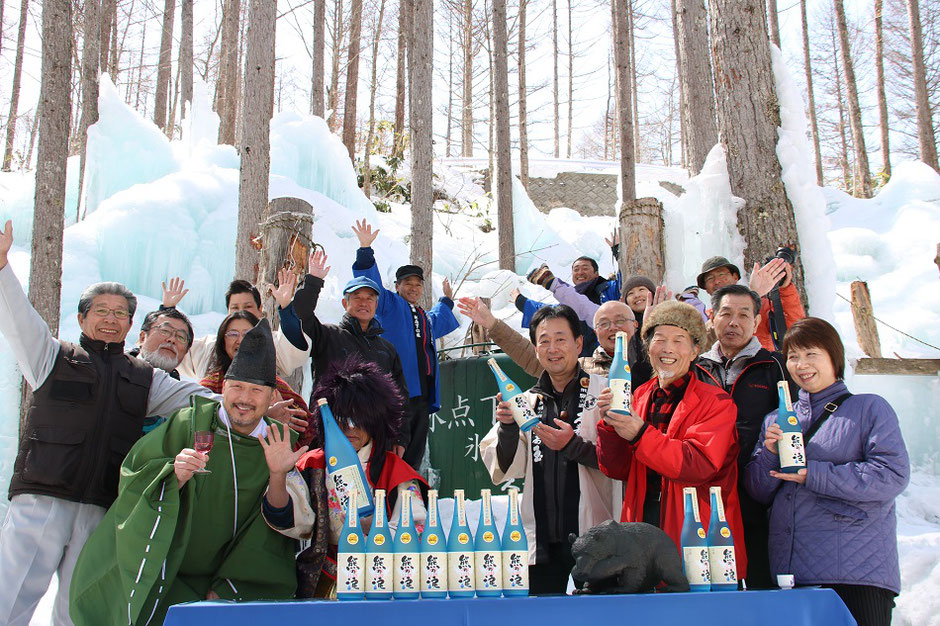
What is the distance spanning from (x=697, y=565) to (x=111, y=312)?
285 cm

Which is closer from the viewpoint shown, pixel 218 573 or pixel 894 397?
pixel 218 573

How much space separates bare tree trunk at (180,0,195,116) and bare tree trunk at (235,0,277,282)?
32.4ft

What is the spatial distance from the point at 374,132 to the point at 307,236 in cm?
1577

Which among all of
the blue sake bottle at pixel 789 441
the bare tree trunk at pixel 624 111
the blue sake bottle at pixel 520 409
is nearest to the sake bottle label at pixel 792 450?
the blue sake bottle at pixel 789 441

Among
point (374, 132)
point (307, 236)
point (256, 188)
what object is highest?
point (374, 132)

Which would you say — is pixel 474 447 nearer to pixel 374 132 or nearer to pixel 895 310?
pixel 895 310

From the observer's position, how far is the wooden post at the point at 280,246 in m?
6.13

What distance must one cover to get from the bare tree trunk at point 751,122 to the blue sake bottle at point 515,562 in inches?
164

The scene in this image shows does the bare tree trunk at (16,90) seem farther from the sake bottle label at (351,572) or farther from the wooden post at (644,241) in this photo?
the sake bottle label at (351,572)

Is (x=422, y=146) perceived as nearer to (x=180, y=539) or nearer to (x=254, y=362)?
(x=254, y=362)

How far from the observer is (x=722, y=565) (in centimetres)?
222

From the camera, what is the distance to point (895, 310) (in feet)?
41.9

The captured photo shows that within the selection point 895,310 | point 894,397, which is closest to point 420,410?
point 894,397

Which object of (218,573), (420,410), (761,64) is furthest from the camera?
(761,64)
